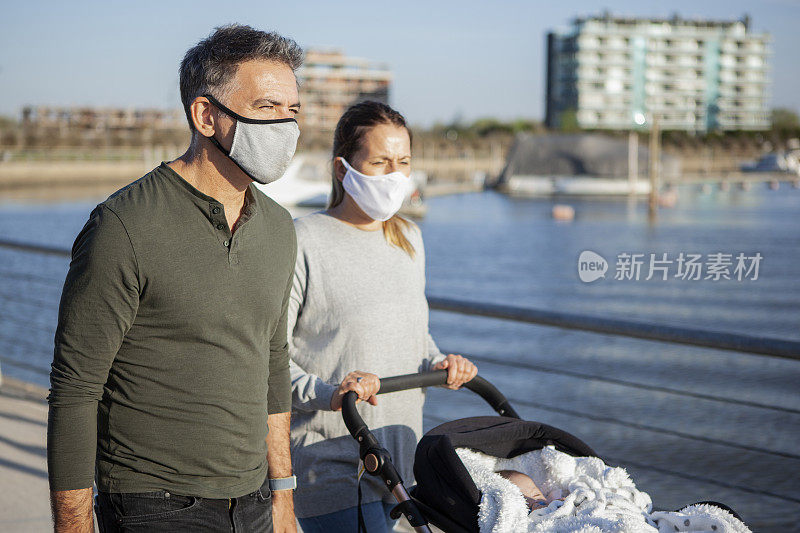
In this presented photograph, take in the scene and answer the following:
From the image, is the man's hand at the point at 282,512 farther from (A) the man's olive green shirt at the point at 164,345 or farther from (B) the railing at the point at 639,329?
(B) the railing at the point at 639,329

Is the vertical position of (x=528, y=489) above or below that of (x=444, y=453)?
below

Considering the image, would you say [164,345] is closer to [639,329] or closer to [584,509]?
[584,509]

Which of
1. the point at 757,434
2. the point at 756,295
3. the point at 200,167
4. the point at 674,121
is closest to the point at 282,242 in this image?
the point at 200,167

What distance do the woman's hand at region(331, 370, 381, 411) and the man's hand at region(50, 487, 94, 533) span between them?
2.07 ft

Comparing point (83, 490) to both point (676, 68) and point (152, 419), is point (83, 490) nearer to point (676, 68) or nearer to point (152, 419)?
point (152, 419)

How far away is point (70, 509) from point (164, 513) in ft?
0.57

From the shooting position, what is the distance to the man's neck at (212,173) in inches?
63.9

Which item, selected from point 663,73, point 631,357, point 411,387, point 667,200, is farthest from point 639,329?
point 663,73

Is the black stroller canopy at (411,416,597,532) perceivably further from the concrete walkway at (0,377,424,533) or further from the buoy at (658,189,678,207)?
the buoy at (658,189,678,207)

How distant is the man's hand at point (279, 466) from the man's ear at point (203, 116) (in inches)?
27.6

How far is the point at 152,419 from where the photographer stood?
1.58m

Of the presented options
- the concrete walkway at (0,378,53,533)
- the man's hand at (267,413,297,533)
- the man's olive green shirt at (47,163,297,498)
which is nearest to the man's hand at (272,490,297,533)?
the man's hand at (267,413,297,533)

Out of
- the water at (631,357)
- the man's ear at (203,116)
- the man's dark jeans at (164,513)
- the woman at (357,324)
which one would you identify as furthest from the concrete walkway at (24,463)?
the man's ear at (203,116)

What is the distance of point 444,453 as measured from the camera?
1.79 metres
